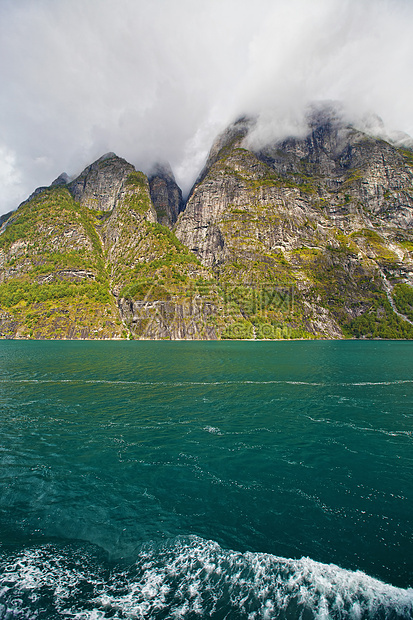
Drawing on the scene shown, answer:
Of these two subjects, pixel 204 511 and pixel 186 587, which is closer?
pixel 186 587

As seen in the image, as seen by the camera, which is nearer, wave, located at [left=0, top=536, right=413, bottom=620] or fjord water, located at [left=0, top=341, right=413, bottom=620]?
wave, located at [left=0, top=536, right=413, bottom=620]

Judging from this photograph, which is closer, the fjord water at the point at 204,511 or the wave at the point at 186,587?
the wave at the point at 186,587

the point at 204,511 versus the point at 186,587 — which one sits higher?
the point at 186,587

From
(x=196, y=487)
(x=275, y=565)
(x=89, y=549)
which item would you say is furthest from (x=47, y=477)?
(x=275, y=565)
